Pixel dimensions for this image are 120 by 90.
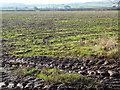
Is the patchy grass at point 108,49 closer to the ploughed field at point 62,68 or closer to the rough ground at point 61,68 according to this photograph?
the ploughed field at point 62,68

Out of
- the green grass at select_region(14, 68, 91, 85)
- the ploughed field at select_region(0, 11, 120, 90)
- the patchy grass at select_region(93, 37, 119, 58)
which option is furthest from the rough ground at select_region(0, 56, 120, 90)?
the patchy grass at select_region(93, 37, 119, 58)

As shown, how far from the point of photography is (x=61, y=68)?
938cm

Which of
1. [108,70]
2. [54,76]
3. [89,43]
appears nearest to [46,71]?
[54,76]

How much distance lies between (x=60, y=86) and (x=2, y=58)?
5.60 meters

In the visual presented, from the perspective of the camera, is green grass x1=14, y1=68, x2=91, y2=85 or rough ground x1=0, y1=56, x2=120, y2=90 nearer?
rough ground x1=0, y1=56, x2=120, y2=90

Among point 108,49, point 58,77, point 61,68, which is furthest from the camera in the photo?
point 108,49

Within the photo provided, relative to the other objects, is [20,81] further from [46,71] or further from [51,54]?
[51,54]

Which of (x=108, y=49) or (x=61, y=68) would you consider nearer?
(x=61, y=68)

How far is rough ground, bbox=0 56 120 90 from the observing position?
732 centimetres

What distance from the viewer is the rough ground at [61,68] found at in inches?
288

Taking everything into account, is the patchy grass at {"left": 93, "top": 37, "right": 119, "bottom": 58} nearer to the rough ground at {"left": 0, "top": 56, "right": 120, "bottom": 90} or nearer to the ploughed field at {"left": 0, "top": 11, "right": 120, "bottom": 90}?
the ploughed field at {"left": 0, "top": 11, "right": 120, "bottom": 90}

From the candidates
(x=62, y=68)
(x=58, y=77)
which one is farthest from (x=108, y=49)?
(x=58, y=77)

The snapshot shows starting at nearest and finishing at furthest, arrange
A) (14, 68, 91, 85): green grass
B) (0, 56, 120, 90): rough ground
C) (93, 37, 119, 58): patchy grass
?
(0, 56, 120, 90): rough ground → (14, 68, 91, 85): green grass → (93, 37, 119, 58): patchy grass

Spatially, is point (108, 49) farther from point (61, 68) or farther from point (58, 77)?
point (58, 77)
